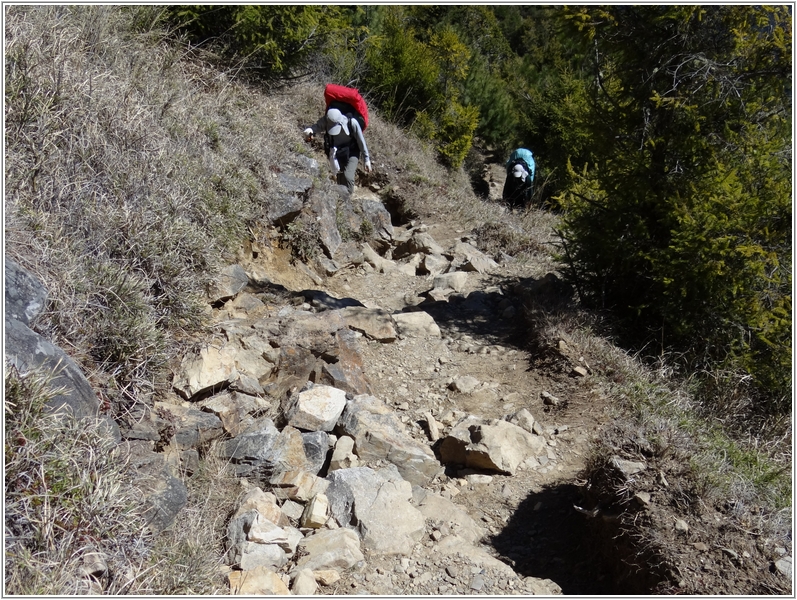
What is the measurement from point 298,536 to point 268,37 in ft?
28.1

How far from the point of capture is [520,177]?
531 inches

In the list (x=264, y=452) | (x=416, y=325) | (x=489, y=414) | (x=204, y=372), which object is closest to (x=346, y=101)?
(x=416, y=325)

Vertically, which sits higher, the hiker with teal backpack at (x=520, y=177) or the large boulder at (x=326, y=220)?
the large boulder at (x=326, y=220)

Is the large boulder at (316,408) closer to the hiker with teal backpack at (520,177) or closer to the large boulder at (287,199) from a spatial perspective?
the large boulder at (287,199)

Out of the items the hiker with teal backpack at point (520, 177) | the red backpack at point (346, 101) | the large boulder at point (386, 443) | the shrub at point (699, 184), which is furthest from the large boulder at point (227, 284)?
the hiker with teal backpack at point (520, 177)

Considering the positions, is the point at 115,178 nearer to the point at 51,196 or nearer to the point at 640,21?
the point at 51,196

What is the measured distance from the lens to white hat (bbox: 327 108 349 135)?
29.3 feet

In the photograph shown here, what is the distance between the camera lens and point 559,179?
47.3ft

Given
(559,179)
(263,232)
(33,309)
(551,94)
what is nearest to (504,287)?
(263,232)

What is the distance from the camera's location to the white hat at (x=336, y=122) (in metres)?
8.92

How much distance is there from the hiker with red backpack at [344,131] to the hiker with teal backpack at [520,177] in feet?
15.9

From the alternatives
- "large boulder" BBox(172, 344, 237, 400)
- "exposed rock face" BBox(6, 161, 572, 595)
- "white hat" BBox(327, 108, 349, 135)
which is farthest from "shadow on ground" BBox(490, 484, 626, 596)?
"white hat" BBox(327, 108, 349, 135)

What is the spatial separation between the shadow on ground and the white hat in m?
6.45

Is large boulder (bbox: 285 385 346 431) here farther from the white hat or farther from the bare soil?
the white hat
